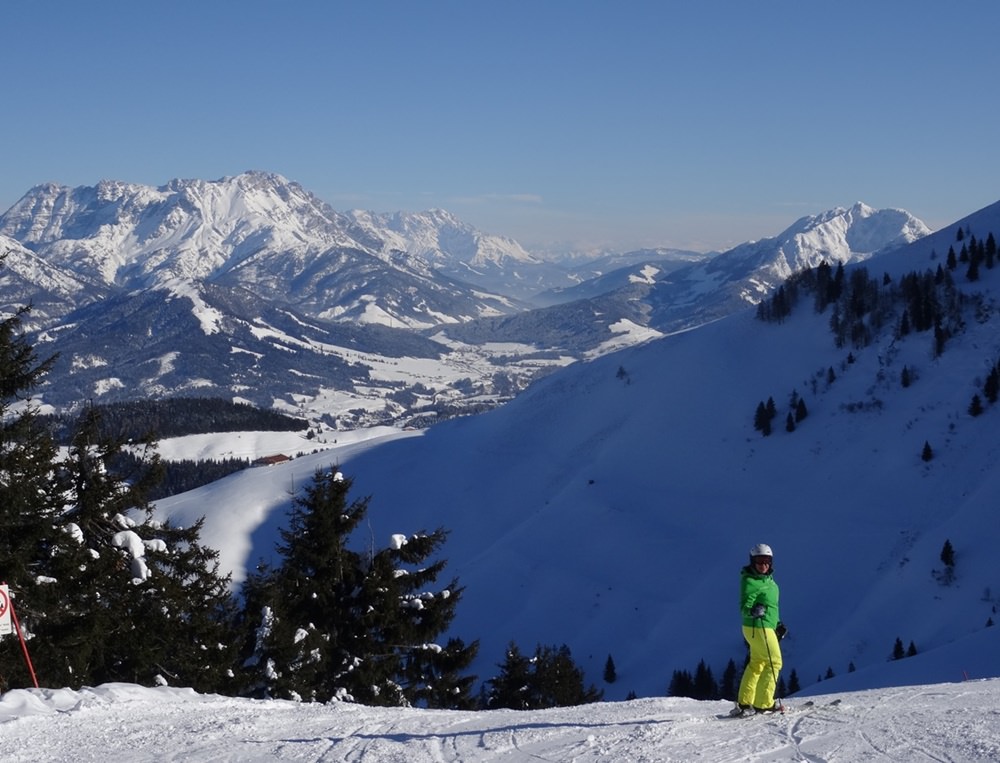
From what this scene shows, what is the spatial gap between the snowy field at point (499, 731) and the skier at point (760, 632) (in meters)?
0.27

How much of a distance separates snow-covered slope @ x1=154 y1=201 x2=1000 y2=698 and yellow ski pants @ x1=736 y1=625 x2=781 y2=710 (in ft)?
56.4

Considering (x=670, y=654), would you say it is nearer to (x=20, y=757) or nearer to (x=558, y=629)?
(x=558, y=629)

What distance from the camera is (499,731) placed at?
9961mm

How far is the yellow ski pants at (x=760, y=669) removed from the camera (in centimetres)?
1025

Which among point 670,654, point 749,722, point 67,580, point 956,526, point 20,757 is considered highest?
point 67,580

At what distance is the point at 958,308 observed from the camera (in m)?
67.5

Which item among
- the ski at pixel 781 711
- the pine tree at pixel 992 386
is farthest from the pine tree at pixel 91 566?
the pine tree at pixel 992 386

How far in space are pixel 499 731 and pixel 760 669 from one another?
3.06 m

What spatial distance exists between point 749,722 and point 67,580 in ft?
35.1

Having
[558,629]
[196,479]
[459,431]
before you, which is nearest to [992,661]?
[558,629]

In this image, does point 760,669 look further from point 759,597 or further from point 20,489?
point 20,489

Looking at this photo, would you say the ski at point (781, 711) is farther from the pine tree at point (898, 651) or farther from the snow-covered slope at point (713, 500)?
the pine tree at point (898, 651)

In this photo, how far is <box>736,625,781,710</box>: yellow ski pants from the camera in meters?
10.2

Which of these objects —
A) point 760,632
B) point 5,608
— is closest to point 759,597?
point 760,632
